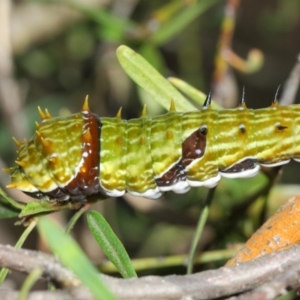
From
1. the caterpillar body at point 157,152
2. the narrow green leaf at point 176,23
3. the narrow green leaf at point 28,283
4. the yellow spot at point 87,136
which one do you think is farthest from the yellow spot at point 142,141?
the narrow green leaf at point 176,23

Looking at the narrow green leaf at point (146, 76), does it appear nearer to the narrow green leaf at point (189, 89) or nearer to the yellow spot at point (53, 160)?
the narrow green leaf at point (189, 89)

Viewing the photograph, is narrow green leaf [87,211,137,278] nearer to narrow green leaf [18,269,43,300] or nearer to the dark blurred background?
narrow green leaf [18,269,43,300]

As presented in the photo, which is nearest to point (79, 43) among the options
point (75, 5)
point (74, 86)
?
point (74, 86)

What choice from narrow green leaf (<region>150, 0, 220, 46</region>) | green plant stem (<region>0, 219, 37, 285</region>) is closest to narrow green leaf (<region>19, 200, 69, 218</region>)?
green plant stem (<region>0, 219, 37, 285</region>)

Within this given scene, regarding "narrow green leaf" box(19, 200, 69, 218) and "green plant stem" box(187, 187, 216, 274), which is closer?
"narrow green leaf" box(19, 200, 69, 218)

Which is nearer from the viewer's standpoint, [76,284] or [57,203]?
[76,284]

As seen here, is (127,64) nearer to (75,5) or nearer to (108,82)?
(75,5)
